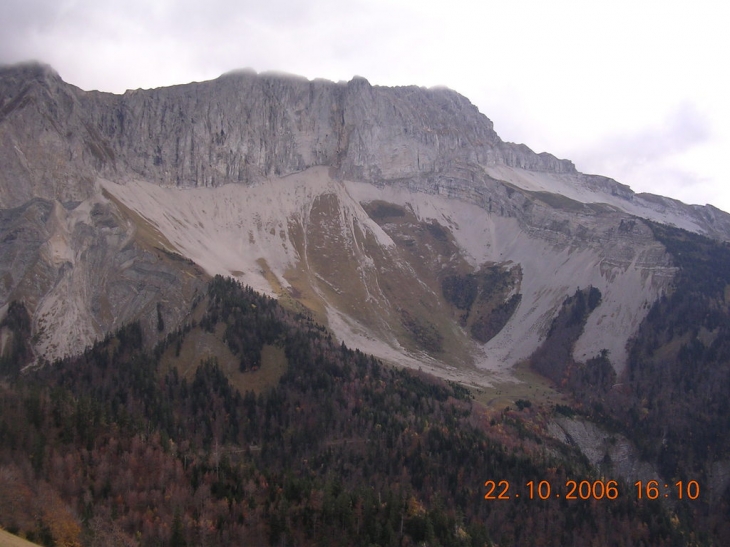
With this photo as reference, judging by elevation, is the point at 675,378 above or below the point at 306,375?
above

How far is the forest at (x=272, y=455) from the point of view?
65.9 m

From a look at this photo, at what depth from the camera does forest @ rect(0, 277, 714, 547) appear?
65.9 meters

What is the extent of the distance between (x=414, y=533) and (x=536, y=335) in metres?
120

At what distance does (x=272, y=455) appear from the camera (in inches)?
4193

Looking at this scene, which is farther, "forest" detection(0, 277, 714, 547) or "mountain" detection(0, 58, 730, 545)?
"mountain" detection(0, 58, 730, 545)
